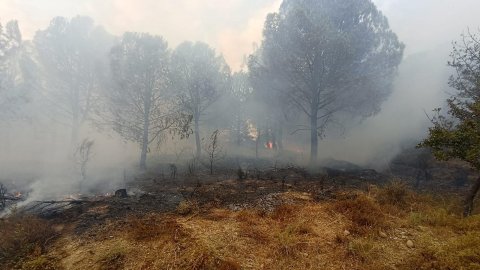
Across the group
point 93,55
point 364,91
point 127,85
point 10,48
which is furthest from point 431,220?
point 10,48

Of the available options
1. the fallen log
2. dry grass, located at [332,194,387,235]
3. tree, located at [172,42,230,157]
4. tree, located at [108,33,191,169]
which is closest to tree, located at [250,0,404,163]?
tree, located at [172,42,230,157]

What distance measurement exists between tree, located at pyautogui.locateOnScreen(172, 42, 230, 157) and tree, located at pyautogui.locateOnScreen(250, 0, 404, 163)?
4.86 m

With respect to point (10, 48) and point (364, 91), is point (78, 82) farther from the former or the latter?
point (364, 91)

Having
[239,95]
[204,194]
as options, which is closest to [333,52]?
[204,194]

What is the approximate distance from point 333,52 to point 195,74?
9.52m

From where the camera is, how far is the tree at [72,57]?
65.2ft

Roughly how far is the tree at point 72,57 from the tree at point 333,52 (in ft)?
38.2

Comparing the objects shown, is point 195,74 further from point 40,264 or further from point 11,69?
point 40,264

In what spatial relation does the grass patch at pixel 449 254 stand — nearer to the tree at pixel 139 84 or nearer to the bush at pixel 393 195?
the bush at pixel 393 195

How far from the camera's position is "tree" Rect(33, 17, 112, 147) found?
1988 centimetres

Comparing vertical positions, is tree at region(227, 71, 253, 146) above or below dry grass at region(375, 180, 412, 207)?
above

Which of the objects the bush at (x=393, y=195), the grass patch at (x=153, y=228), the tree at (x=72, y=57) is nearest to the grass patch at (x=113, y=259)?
the grass patch at (x=153, y=228)

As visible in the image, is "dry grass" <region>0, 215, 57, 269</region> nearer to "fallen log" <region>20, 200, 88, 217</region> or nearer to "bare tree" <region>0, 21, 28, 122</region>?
"fallen log" <region>20, 200, 88, 217</region>

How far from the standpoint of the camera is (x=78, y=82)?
803 inches
